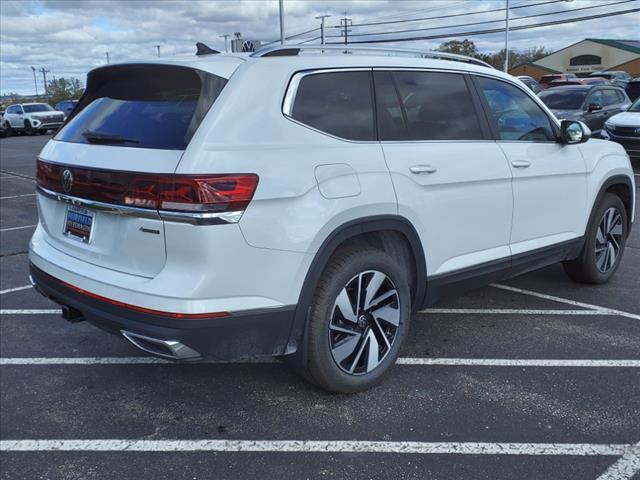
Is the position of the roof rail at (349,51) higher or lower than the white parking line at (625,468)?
higher

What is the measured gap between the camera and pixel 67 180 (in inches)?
126

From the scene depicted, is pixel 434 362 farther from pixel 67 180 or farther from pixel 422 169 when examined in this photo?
pixel 67 180

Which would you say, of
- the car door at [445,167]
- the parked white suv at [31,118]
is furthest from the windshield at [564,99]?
the parked white suv at [31,118]

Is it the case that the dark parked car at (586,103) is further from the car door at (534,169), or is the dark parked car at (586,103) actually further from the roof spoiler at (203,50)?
the roof spoiler at (203,50)

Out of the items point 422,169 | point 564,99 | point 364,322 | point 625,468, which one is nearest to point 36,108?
point 564,99

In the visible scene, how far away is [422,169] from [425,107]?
0.48 m

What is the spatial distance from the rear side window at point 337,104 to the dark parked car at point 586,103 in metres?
11.1

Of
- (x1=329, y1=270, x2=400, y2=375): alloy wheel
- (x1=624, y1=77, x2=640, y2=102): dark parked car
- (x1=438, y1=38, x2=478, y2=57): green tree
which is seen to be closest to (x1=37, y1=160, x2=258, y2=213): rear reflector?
(x1=329, y1=270, x2=400, y2=375): alloy wheel

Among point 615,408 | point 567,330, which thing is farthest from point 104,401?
point 567,330

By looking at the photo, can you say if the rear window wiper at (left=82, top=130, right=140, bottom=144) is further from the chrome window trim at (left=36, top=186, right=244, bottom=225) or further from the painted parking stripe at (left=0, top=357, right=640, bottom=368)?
the painted parking stripe at (left=0, top=357, right=640, bottom=368)

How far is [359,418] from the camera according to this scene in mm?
3309

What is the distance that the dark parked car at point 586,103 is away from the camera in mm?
13578

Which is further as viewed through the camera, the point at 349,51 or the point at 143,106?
the point at 349,51

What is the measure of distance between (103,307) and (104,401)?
32.8 inches
